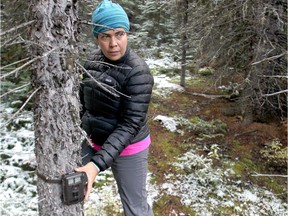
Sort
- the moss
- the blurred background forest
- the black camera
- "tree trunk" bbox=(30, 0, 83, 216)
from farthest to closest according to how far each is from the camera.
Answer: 1. the blurred background forest
2. the moss
3. the black camera
4. "tree trunk" bbox=(30, 0, 83, 216)

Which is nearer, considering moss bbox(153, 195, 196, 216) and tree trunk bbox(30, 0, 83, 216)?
tree trunk bbox(30, 0, 83, 216)

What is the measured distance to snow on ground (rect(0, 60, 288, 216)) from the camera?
4.58m

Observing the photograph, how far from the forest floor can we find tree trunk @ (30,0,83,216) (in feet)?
9.23

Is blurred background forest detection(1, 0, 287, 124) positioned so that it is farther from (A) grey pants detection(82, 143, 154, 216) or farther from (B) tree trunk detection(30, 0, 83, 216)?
(B) tree trunk detection(30, 0, 83, 216)

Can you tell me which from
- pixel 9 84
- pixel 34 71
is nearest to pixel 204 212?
pixel 34 71

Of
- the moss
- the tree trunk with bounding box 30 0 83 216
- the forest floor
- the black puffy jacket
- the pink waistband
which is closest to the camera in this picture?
the tree trunk with bounding box 30 0 83 216

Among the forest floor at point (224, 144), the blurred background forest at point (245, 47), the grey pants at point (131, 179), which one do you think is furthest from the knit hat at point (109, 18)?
the blurred background forest at point (245, 47)

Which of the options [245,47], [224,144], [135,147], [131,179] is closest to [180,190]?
[224,144]

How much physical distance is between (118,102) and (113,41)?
49cm

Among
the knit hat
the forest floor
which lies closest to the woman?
the knit hat

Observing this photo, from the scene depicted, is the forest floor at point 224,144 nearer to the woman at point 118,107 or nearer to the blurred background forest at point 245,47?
the blurred background forest at point 245,47

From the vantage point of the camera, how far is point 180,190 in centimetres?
512

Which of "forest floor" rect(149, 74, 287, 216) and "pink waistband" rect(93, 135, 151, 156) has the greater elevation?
"pink waistband" rect(93, 135, 151, 156)

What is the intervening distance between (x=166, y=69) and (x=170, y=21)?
14.1ft
